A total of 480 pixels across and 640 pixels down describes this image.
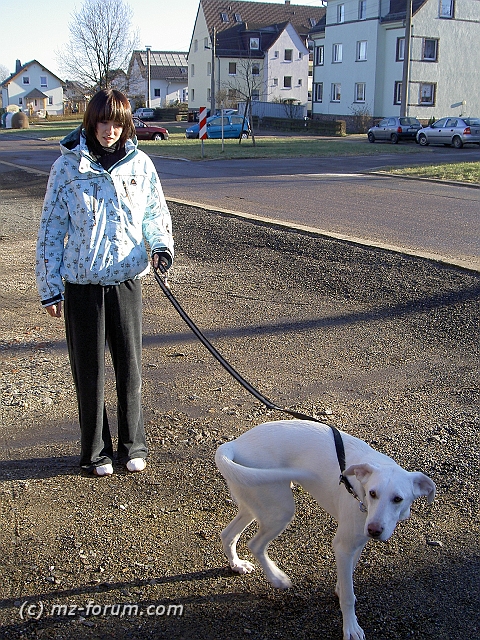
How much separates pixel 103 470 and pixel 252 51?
73569mm

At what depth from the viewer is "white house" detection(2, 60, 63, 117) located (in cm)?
10225

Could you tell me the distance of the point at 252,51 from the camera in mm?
71812

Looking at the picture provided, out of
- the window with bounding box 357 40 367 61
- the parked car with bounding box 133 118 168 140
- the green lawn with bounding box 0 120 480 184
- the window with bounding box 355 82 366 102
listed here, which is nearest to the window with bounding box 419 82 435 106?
the window with bounding box 355 82 366 102

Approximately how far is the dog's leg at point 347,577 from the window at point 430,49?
51718mm

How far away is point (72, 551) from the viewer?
322 centimetres

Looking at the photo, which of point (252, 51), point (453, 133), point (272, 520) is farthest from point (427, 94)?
point (272, 520)

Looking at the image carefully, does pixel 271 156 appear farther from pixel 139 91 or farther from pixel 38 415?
pixel 139 91

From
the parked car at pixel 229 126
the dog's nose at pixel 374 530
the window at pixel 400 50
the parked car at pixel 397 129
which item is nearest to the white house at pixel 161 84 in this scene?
the window at pixel 400 50

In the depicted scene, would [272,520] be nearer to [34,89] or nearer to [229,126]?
[229,126]

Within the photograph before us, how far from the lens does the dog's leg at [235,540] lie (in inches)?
118

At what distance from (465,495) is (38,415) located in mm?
2733

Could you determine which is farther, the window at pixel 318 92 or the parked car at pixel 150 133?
the window at pixel 318 92

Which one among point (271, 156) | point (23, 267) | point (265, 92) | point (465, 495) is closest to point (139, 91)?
point (265, 92)

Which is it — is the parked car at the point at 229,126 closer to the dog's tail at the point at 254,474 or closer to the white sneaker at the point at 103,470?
the white sneaker at the point at 103,470
